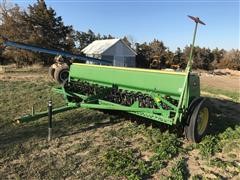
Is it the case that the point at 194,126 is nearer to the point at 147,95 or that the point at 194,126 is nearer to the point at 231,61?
the point at 147,95

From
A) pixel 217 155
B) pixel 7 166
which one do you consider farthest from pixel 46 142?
pixel 217 155

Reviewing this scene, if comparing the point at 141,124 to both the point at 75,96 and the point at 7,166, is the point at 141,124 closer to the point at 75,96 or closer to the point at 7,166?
the point at 75,96

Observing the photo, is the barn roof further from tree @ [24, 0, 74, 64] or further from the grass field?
the grass field

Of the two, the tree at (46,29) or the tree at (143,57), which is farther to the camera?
the tree at (143,57)

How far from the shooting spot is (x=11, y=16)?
29.8 metres

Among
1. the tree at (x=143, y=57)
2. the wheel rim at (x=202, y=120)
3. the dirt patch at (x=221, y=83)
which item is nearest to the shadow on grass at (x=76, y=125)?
the wheel rim at (x=202, y=120)

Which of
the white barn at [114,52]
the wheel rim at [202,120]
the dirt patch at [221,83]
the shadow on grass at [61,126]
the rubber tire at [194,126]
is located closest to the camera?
the rubber tire at [194,126]

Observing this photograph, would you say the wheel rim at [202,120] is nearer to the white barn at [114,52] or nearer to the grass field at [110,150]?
the grass field at [110,150]

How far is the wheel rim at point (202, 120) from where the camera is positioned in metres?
6.62

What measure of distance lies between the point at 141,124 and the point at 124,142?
4.41ft

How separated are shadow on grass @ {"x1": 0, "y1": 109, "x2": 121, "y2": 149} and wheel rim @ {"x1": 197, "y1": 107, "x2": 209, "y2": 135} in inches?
84.3

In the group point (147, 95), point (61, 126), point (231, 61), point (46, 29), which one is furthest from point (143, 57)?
point (61, 126)

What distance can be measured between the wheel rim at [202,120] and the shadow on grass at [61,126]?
84.3 inches

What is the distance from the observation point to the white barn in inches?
1554
